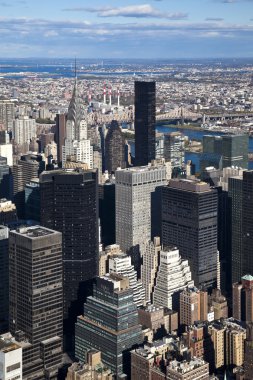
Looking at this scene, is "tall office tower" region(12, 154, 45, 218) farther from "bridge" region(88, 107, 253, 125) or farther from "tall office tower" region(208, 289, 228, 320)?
"bridge" region(88, 107, 253, 125)

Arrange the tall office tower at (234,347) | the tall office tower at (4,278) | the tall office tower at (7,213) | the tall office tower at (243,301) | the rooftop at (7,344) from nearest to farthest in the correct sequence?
the rooftop at (7,344)
the tall office tower at (234,347)
the tall office tower at (4,278)
the tall office tower at (243,301)
the tall office tower at (7,213)

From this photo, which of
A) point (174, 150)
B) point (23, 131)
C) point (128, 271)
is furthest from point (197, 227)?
point (23, 131)

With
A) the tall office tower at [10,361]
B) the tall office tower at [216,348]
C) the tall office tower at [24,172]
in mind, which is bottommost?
the tall office tower at [216,348]

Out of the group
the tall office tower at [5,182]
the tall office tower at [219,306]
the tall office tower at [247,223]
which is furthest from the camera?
the tall office tower at [5,182]

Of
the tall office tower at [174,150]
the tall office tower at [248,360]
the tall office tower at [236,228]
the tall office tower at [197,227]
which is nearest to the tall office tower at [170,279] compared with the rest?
the tall office tower at [197,227]

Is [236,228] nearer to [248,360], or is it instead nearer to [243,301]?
[243,301]

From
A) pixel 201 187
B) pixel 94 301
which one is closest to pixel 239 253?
pixel 201 187

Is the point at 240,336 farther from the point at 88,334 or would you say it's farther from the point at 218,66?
the point at 218,66

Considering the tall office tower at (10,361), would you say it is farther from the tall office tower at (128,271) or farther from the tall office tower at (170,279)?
the tall office tower at (170,279)
